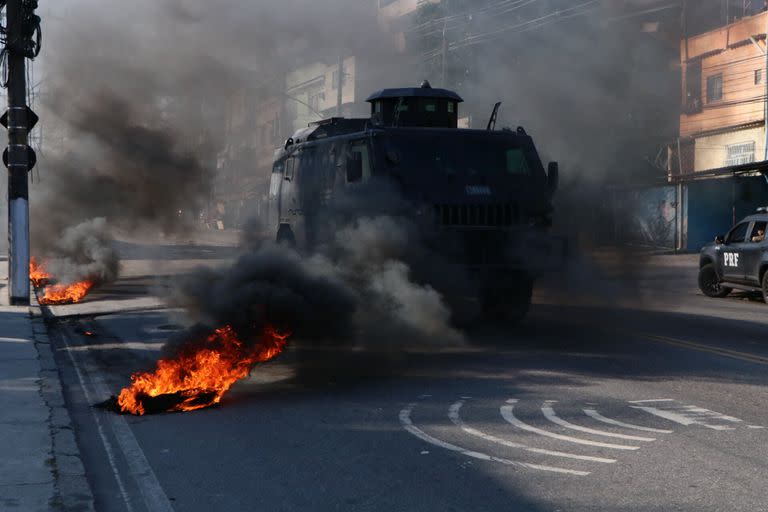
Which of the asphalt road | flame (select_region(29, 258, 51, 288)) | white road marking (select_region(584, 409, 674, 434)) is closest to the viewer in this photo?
the asphalt road

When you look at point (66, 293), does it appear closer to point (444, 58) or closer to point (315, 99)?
point (315, 99)

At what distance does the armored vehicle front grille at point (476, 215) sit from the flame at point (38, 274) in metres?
11.3

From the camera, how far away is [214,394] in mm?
7422

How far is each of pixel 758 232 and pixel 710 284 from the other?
1.99 meters

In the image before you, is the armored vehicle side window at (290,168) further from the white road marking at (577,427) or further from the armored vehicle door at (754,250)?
the armored vehicle door at (754,250)

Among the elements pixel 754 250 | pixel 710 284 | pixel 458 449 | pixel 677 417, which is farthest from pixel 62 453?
pixel 710 284

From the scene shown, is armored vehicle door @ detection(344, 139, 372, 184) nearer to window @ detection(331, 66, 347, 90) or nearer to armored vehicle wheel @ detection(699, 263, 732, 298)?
armored vehicle wheel @ detection(699, 263, 732, 298)

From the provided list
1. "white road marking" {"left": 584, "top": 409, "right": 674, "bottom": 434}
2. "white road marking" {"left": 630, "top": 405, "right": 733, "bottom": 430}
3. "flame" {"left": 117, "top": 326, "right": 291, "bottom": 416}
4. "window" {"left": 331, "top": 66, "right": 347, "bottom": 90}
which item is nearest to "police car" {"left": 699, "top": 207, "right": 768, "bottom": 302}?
"window" {"left": 331, "top": 66, "right": 347, "bottom": 90}

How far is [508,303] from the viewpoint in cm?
1192

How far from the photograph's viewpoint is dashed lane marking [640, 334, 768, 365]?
947 centimetres

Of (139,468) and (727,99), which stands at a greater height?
(727,99)

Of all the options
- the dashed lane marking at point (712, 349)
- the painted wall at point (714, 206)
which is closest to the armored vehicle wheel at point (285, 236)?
the dashed lane marking at point (712, 349)

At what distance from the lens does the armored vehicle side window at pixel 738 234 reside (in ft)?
55.1

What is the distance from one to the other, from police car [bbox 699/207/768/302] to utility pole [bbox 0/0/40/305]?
40.8ft
